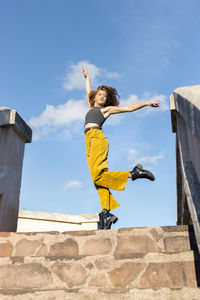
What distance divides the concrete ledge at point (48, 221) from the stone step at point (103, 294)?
15.5 feet

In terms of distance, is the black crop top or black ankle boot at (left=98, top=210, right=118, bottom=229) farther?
the black crop top

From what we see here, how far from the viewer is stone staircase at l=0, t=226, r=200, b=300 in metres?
2.36

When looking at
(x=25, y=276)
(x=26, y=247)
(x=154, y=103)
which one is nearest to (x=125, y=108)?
(x=154, y=103)

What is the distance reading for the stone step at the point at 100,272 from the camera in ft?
7.86

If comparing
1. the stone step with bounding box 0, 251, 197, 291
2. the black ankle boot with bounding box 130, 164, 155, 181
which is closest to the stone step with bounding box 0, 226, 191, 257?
the stone step with bounding box 0, 251, 197, 291

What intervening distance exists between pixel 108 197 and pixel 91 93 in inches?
67.4

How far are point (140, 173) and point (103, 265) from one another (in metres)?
1.38

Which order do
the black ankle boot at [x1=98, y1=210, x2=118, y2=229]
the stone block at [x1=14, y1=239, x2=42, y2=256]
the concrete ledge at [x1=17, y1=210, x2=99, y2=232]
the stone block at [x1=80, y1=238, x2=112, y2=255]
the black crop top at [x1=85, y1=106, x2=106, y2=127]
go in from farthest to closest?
the concrete ledge at [x1=17, y1=210, x2=99, y2=232]
the black crop top at [x1=85, y1=106, x2=106, y2=127]
the black ankle boot at [x1=98, y1=210, x2=118, y2=229]
the stone block at [x1=14, y1=239, x2=42, y2=256]
the stone block at [x1=80, y1=238, x2=112, y2=255]

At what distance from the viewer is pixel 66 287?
101 inches

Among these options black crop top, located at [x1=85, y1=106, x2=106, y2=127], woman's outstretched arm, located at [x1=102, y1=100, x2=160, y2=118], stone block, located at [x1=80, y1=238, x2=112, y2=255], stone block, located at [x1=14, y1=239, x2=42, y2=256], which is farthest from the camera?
black crop top, located at [x1=85, y1=106, x2=106, y2=127]

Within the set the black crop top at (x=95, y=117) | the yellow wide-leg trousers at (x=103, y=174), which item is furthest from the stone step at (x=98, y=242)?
the black crop top at (x=95, y=117)

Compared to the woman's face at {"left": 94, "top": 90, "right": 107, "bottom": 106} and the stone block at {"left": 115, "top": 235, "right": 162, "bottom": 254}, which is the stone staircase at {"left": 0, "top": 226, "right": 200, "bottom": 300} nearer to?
the stone block at {"left": 115, "top": 235, "right": 162, "bottom": 254}

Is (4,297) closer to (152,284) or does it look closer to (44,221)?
(152,284)

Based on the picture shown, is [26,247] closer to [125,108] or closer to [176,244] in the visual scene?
[176,244]
